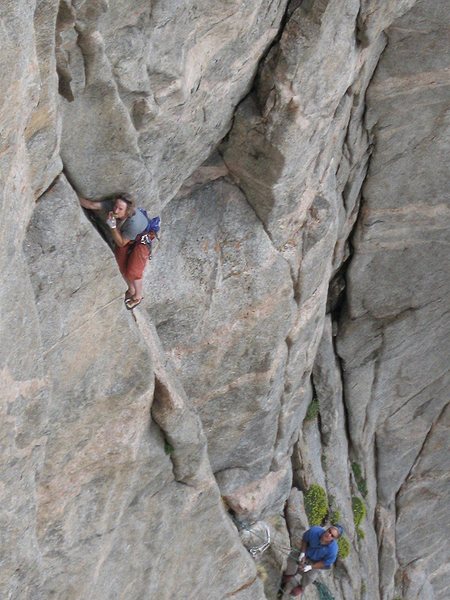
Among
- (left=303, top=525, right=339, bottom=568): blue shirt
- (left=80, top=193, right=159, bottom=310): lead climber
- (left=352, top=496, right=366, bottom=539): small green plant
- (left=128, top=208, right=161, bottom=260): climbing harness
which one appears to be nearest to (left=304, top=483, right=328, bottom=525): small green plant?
(left=303, top=525, right=339, bottom=568): blue shirt

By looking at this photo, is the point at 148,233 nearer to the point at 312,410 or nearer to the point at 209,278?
the point at 209,278

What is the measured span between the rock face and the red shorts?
79cm

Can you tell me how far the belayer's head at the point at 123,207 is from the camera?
499 inches

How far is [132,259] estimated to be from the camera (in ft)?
43.7

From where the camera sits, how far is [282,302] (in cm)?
1756

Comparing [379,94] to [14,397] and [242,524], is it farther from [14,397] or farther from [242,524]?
[14,397]

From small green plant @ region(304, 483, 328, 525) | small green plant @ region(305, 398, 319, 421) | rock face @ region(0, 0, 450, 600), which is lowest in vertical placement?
small green plant @ region(304, 483, 328, 525)

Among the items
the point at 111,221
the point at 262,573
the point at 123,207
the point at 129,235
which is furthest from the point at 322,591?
the point at 123,207

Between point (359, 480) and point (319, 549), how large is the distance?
7.39 metres

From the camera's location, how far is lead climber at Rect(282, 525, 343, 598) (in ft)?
65.4

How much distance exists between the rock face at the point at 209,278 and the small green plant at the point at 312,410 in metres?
0.08

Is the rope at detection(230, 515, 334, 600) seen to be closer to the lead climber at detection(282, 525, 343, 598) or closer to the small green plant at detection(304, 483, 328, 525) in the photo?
the lead climber at detection(282, 525, 343, 598)

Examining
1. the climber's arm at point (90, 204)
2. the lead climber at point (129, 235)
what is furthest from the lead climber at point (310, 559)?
the climber's arm at point (90, 204)

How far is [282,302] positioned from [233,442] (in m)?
3.33
